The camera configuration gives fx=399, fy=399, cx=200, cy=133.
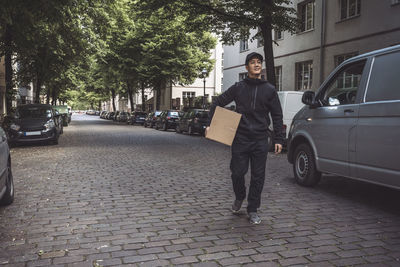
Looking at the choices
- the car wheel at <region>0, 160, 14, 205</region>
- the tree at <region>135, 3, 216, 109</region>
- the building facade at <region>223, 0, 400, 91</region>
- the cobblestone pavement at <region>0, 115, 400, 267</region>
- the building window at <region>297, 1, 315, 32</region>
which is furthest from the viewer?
the tree at <region>135, 3, 216, 109</region>

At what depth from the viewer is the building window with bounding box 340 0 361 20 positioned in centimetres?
1827

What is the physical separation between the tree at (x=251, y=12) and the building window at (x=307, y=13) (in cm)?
525

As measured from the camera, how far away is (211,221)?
4.81 metres

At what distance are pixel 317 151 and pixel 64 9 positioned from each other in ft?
28.9

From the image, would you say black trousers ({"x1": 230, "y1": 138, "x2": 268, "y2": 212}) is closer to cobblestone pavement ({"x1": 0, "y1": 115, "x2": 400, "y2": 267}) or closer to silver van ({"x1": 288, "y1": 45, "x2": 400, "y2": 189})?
cobblestone pavement ({"x1": 0, "y1": 115, "x2": 400, "y2": 267})

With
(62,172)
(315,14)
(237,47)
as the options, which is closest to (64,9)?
(62,172)

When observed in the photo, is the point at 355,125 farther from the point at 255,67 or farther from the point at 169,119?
the point at 169,119

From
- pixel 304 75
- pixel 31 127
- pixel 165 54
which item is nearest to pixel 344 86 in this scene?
pixel 31 127

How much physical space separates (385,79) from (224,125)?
7.60ft

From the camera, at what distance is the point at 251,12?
16750 mm

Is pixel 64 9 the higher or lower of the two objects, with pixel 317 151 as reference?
higher

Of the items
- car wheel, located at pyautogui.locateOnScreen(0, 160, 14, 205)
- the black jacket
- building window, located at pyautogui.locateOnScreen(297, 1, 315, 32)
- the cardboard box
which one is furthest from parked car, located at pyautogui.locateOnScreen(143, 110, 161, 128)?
the black jacket

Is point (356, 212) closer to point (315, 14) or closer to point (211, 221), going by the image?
point (211, 221)

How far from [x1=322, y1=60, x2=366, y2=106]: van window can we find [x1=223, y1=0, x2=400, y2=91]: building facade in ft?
Result: 36.8
